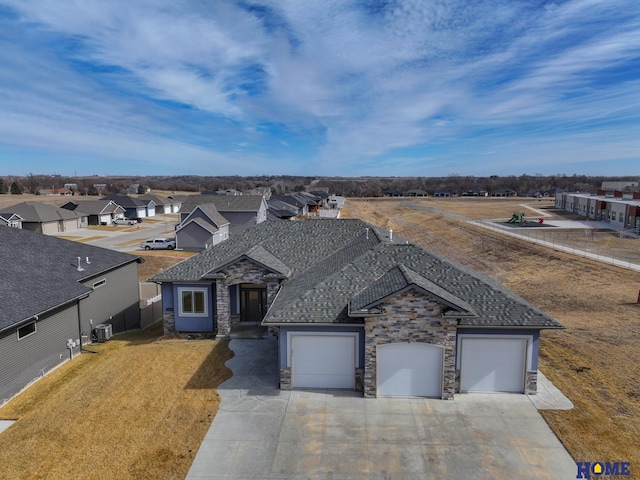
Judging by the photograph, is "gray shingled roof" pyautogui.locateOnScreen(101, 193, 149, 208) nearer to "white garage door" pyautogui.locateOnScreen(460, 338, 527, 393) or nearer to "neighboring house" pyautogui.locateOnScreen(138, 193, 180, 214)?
"neighboring house" pyautogui.locateOnScreen(138, 193, 180, 214)

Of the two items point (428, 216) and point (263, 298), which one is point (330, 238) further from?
point (428, 216)

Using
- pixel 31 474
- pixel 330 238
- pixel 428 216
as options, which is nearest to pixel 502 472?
pixel 31 474

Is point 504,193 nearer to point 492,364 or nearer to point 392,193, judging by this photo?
point 392,193

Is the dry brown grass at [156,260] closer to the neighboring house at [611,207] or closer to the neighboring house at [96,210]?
the neighboring house at [96,210]

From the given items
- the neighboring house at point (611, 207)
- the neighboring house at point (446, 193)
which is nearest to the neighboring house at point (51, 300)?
the neighboring house at point (611, 207)

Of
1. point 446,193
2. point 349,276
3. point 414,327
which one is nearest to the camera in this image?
point 414,327

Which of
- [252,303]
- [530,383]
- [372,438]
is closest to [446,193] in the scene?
[252,303]
